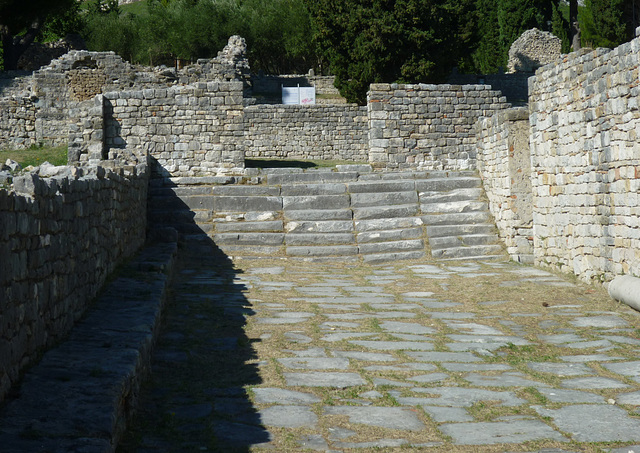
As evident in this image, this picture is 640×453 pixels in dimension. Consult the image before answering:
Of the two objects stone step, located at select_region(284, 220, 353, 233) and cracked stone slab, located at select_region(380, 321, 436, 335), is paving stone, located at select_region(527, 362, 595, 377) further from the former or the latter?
stone step, located at select_region(284, 220, 353, 233)

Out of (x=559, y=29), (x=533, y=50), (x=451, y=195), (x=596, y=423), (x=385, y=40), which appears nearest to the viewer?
(x=596, y=423)

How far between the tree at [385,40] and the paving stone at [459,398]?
2504 centimetres

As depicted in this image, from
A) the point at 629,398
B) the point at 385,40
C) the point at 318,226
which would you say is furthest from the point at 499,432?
the point at 385,40

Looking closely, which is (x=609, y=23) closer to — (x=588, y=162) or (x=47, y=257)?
(x=588, y=162)

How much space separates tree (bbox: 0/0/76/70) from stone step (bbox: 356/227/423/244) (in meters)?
25.5

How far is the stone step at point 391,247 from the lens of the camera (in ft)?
36.0

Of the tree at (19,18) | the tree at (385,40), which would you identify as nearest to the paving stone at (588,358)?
the tree at (385,40)

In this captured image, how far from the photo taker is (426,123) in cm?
1471

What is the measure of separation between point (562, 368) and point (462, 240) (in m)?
6.23

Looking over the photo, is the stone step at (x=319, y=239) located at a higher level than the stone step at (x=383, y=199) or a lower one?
lower

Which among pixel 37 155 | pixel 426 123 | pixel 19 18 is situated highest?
pixel 19 18

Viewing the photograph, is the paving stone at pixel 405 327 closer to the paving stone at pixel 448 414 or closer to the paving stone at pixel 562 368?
the paving stone at pixel 562 368

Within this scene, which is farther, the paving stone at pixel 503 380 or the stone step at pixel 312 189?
the stone step at pixel 312 189

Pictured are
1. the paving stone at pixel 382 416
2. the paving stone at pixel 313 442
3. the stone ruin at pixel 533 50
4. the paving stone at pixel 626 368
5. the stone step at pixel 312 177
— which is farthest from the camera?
the stone ruin at pixel 533 50
